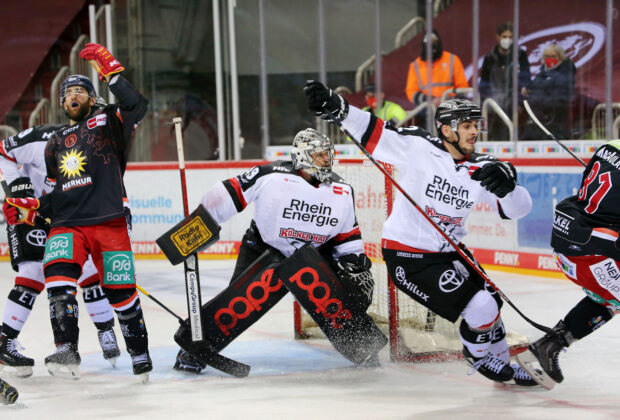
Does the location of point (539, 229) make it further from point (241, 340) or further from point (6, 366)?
point (6, 366)

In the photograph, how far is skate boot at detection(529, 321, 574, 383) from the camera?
3332 millimetres

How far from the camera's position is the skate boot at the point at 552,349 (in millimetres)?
3332

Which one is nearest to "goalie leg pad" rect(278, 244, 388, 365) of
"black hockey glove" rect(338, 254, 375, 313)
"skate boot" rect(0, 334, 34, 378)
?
"black hockey glove" rect(338, 254, 375, 313)

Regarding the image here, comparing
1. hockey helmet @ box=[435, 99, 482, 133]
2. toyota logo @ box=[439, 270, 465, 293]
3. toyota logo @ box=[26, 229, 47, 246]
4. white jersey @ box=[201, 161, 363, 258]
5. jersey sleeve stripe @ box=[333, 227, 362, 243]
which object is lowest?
toyota logo @ box=[439, 270, 465, 293]

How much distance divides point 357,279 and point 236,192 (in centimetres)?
67

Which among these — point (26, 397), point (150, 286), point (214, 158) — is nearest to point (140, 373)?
point (26, 397)

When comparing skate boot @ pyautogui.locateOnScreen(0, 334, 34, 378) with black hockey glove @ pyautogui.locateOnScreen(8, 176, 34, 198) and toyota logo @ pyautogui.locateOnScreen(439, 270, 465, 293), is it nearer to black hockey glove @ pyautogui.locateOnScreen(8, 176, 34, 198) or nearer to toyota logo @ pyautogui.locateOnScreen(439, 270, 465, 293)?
black hockey glove @ pyautogui.locateOnScreen(8, 176, 34, 198)

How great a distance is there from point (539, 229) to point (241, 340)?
2988mm

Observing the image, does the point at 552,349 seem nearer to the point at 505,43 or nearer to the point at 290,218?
the point at 290,218

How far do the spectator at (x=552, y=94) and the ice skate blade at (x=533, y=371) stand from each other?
3966 mm

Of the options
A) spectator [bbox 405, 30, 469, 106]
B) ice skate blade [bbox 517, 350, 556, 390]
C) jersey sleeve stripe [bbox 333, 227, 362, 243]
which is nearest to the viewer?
ice skate blade [bbox 517, 350, 556, 390]

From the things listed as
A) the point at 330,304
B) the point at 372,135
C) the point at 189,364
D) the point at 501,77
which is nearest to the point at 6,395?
the point at 189,364

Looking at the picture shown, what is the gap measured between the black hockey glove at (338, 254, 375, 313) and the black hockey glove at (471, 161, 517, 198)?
893 mm

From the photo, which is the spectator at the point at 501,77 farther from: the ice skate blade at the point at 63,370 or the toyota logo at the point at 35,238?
the ice skate blade at the point at 63,370
